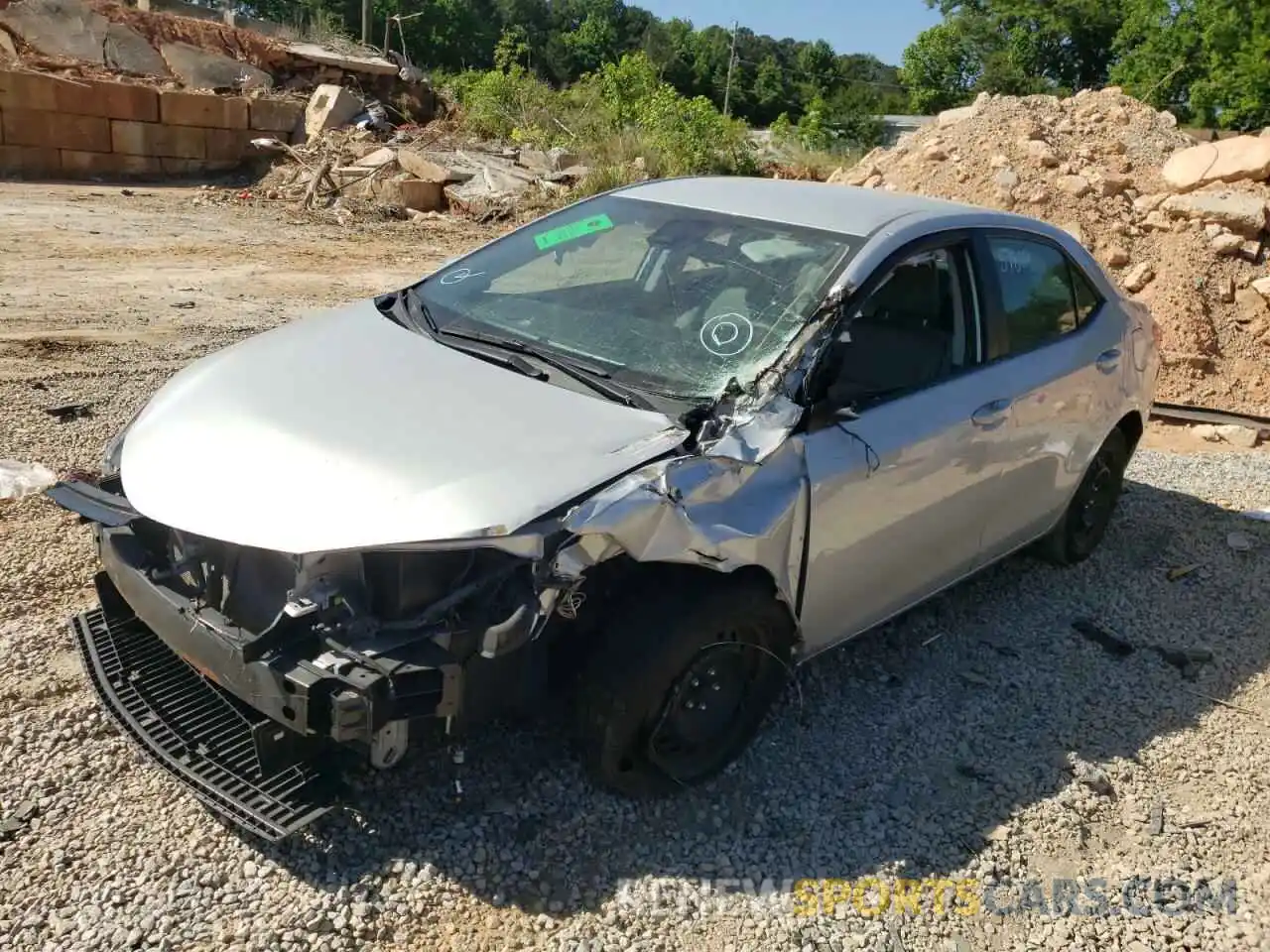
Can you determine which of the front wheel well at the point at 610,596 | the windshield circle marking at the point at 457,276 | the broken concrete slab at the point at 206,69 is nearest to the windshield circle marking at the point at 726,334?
the front wheel well at the point at 610,596

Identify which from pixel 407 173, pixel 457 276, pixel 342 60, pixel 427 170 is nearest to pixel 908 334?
pixel 457 276

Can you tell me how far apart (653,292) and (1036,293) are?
1.65 m

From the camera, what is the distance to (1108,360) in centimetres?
461

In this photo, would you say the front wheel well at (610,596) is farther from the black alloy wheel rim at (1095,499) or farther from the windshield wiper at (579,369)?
the black alloy wheel rim at (1095,499)

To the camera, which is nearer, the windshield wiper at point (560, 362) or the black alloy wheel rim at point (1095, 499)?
the windshield wiper at point (560, 362)

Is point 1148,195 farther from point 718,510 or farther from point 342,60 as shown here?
point 342,60

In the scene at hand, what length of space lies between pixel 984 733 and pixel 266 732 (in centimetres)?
242

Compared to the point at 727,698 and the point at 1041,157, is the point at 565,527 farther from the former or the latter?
the point at 1041,157

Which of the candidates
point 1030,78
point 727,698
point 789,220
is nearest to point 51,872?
point 727,698

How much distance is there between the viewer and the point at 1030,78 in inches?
1991

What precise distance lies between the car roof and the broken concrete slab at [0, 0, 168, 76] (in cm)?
1808

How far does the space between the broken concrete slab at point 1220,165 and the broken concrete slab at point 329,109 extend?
13533mm

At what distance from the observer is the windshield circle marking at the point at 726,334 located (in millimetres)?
3402

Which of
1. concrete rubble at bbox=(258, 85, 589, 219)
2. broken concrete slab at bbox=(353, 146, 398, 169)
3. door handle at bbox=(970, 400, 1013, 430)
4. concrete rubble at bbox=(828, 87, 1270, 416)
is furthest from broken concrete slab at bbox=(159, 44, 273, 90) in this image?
door handle at bbox=(970, 400, 1013, 430)
